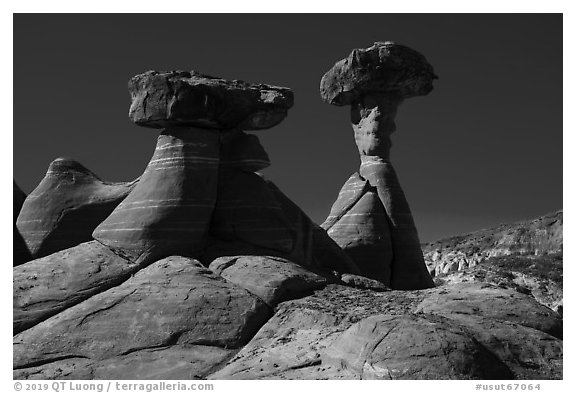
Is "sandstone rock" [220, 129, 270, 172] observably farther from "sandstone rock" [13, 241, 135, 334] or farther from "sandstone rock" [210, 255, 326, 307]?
"sandstone rock" [13, 241, 135, 334]

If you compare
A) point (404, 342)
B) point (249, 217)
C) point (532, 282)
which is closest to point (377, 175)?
point (249, 217)

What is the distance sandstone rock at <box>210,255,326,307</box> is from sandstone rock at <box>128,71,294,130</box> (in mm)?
3407

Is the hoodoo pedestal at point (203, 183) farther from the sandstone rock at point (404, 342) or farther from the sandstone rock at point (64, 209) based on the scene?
the sandstone rock at point (404, 342)

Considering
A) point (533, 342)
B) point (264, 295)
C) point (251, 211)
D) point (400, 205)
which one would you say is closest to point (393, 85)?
point (400, 205)

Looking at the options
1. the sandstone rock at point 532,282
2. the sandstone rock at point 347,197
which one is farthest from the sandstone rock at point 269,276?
the sandstone rock at point 532,282

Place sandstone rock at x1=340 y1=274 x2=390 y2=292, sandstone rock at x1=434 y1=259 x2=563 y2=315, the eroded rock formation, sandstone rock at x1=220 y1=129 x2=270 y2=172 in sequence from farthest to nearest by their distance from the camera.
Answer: sandstone rock at x1=434 y1=259 x2=563 y2=315 → sandstone rock at x1=220 y1=129 x2=270 y2=172 → sandstone rock at x1=340 y1=274 x2=390 y2=292 → the eroded rock formation

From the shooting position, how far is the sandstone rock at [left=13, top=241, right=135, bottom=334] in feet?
45.0

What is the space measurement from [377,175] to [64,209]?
31.5 ft

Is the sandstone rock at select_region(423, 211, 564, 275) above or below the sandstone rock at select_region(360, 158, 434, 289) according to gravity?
below

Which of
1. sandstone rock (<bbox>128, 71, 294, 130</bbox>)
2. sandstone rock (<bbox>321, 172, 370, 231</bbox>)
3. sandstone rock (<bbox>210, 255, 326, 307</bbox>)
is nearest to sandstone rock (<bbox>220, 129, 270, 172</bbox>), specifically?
sandstone rock (<bbox>128, 71, 294, 130</bbox>)

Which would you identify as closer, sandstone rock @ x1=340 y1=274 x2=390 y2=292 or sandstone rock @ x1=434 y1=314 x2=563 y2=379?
sandstone rock @ x1=434 y1=314 x2=563 y2=379

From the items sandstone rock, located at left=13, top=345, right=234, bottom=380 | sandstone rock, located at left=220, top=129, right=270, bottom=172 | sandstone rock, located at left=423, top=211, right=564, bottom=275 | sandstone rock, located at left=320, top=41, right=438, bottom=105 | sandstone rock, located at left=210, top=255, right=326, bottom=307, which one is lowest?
sandstone rock, located at left=423, top=211, right=564, bottom=275

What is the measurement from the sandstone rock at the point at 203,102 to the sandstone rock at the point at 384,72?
19.4ft

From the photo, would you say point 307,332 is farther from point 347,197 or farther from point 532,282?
point 532,282
